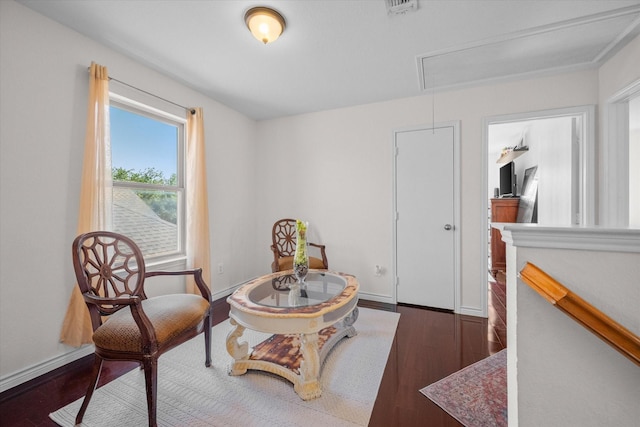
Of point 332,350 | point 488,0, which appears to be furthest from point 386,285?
point 488,0

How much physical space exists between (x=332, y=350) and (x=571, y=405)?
1515mm

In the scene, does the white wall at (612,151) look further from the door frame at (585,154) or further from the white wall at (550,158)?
the white wall at (550,158)

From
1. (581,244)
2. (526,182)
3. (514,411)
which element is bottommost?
(514,411)

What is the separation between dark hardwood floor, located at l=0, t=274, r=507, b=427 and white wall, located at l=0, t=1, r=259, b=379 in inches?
9.0

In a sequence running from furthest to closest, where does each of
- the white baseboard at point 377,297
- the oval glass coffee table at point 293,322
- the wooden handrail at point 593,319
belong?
the white baseboard at point 377,297, the oval glass coffee table at point 293,322, the wooden handrail at point 593,319

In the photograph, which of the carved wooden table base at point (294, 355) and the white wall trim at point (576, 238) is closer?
the white wall trim at point (576, 238)

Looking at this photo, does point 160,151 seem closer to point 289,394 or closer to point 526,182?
point 289,394

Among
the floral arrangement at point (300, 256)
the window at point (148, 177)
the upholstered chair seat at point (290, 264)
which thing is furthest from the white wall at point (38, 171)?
the upholstered chair seat at point (290, 264)

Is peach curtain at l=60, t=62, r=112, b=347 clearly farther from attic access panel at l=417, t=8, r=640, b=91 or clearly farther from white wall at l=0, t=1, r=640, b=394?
attic access panel at l=417, t=8, r=640, b=91

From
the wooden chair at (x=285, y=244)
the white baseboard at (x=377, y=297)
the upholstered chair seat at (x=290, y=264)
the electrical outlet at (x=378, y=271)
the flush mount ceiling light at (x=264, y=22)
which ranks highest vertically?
the flush mount ceiling light at (x=264, y=22)

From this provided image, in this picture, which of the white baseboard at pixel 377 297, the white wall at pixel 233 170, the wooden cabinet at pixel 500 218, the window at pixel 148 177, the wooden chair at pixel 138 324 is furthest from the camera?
the wooden cabinet at pixel 500 218

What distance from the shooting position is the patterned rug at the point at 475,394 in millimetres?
1454

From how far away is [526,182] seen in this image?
465 centimetres

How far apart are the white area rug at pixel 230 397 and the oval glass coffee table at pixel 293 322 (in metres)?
0.08
